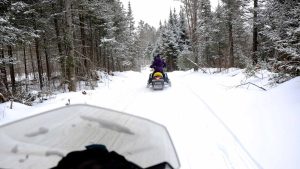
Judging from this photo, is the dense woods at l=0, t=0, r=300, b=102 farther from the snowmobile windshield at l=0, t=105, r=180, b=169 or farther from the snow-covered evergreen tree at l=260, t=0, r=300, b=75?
the snowmobile windshield at l=0, t=105, r=180, b=169

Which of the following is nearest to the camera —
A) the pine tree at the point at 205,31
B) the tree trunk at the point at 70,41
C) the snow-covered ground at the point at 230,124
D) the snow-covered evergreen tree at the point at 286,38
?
the snow-covered ground at the point at 230,124

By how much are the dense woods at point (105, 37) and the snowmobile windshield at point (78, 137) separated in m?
6.23

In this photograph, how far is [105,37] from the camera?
81.9ft

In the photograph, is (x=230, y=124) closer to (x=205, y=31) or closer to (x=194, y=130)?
(x=194, y=130)

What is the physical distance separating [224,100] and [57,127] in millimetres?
7898

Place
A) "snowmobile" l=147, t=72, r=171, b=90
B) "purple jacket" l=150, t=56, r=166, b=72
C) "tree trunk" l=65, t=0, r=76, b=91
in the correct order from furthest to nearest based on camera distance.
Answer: "purple jacket" l=150, t=56, r=166, b=72 < "snowmobile" l=147, t=72, r=171, b=90 < "tree trunk" l=65, t=0, r=76, b=91

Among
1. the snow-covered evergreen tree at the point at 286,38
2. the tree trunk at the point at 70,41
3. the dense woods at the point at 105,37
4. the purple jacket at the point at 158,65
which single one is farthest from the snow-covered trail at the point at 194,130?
the purple jacket at the point at 158,65

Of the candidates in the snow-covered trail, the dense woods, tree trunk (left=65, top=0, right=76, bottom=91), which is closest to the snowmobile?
the snow-covered trail

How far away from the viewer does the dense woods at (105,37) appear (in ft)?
35.0

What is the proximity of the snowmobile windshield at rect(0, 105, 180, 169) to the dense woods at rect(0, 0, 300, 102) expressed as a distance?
6.23 meters

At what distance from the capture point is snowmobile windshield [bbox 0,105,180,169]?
6.48 ft

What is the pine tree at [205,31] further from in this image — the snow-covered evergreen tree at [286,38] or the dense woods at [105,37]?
the snow-covered evergreen tree at [286,38]

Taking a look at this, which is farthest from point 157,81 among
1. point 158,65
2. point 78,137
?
point 78,137

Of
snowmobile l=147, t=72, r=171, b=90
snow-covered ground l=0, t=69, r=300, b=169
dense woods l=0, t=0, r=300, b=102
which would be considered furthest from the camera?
snowmobile l=147, t=72, r=171, b=90
